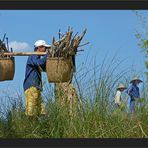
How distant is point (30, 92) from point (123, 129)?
0.94 metres

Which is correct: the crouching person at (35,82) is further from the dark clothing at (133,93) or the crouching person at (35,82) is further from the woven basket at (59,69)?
the dark clothing at (133,93)

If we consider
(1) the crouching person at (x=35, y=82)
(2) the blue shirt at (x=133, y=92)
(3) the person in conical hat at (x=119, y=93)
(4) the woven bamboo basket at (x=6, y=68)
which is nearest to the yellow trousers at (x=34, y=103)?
(1) the crouching person at (x=35, y=82)

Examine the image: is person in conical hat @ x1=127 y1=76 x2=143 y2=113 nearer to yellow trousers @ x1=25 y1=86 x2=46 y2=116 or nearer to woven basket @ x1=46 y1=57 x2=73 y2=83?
woven basket @ x1=46 y1=57 x2=73 y2=83

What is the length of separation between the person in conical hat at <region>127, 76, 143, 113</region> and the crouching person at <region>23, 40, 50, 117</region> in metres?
0.76

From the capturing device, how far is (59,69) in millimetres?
5133

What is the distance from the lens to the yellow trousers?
518 cm

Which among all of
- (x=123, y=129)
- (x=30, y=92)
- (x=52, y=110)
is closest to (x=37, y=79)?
(x=30, y=92)

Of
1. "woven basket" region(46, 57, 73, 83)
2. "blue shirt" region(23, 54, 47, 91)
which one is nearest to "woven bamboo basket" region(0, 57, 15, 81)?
"blue shirt" region(23, 54, 47, 91)

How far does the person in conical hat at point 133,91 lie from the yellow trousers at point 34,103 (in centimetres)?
76

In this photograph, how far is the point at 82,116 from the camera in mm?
5008

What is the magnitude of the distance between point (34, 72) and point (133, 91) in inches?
35.8

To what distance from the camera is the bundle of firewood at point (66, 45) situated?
507 centimetres
